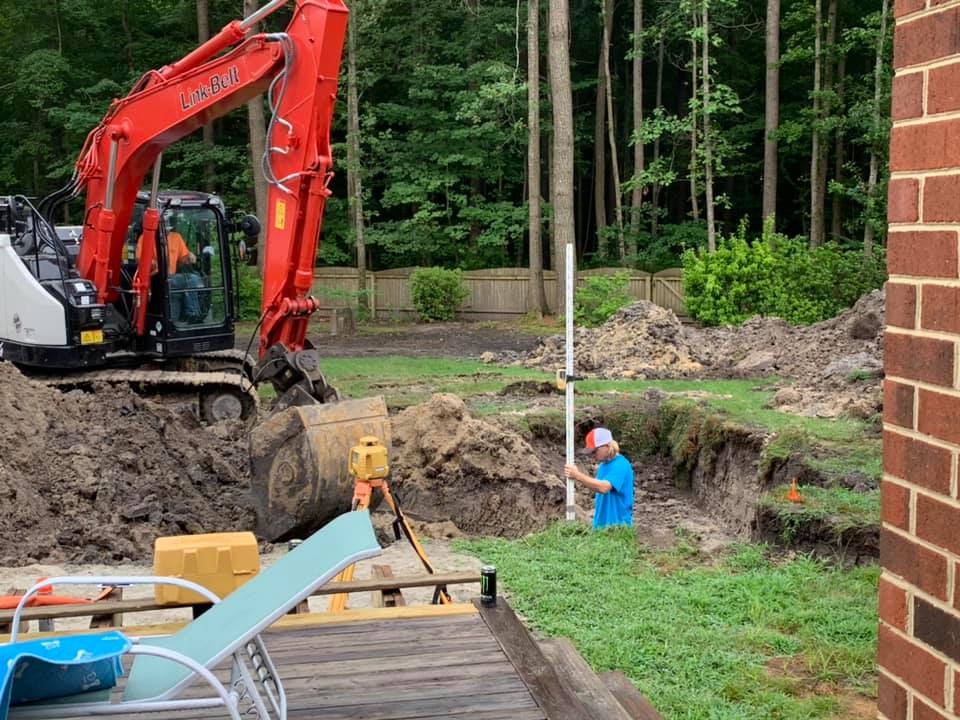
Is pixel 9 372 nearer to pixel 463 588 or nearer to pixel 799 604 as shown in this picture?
pixel 463 588

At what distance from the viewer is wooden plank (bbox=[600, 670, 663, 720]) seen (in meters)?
4.43

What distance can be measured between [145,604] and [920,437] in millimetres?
3664

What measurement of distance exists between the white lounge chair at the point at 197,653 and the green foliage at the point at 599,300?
18.0m

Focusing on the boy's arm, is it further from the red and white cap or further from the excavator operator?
the excavator operator

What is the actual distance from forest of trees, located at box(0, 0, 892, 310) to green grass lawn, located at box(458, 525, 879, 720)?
2030cm

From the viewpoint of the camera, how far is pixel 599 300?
21.6 m

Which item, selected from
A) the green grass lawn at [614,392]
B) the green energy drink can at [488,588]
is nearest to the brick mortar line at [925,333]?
the green energy drink can at [488,588]

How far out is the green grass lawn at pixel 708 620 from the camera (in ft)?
17.1

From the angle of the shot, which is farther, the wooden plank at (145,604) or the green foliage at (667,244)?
the green foliage at (667,244)

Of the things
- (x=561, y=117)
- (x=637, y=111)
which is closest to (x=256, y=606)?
(x=561, y=117)

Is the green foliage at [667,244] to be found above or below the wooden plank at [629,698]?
above

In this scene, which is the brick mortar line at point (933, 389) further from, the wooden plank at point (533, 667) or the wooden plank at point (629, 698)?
the wooden plank at point (629, 698)

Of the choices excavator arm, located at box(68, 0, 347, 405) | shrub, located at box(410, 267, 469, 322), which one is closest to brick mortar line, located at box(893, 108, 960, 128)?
excavator arm, located at box(68, 0, 347, 405)

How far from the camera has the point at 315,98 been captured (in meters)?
10.4
